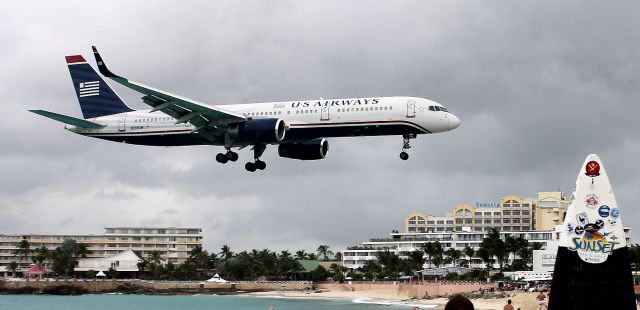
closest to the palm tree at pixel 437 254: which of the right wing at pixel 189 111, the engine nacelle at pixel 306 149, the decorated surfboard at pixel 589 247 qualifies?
the engine nacelle at pixel 306 149

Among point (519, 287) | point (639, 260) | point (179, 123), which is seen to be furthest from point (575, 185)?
point (639, 260)

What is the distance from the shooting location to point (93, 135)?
69.1 metres

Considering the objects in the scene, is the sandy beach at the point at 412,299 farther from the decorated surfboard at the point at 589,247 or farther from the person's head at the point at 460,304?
the person's head at the point at 460,304

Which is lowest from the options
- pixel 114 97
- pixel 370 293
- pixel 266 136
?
pixel 370 293

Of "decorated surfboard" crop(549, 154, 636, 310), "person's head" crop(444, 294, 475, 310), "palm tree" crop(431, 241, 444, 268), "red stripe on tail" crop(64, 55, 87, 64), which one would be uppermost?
"red stripe on tail" crop(64, 55, 87, 64)

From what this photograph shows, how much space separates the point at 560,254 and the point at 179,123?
52048 millimetres

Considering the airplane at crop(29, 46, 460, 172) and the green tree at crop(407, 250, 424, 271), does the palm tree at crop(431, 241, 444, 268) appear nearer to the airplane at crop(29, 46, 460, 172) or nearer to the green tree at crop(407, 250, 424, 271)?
the green tree at crop(407, 250, 424, 271)

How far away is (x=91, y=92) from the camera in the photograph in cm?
7381

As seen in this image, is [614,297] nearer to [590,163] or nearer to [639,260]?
[590,163]

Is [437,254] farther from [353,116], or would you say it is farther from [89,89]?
[353,116]

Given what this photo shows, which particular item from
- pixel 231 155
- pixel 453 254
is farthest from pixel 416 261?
pixel 231 155

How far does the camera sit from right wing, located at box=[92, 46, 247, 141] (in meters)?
58.8

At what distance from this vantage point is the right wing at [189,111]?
58.8 m

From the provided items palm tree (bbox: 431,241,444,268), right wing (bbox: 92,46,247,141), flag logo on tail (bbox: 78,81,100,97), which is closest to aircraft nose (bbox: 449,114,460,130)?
right wing (bbox: 92,46,247,141)
